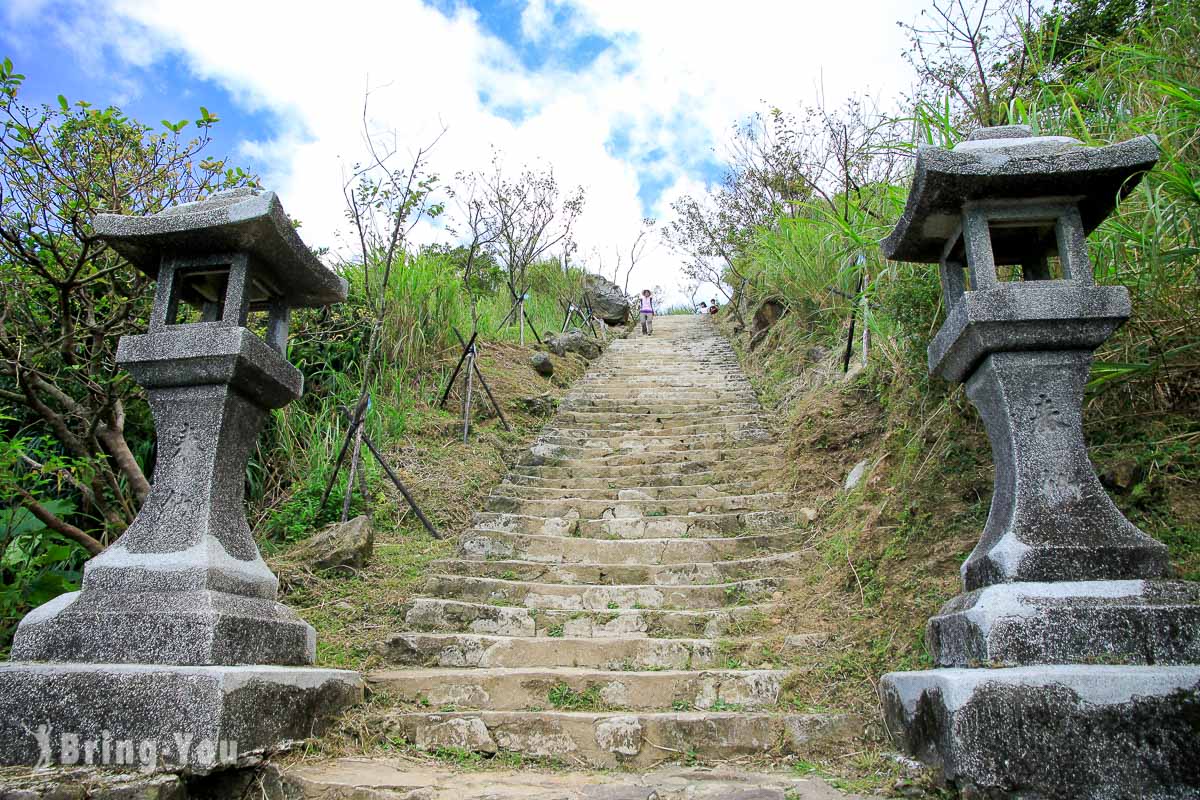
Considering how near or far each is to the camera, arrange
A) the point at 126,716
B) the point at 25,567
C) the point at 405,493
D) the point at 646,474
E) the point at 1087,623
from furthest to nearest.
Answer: the point at 646,474, the point at 405,493, the point at 25,567, the point at 126,716, the point at 1087,623

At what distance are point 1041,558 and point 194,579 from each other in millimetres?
2966

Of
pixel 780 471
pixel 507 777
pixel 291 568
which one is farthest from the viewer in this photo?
pixel 780 471

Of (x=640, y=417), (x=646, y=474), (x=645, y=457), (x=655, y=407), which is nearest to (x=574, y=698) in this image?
(x=646, y=474)

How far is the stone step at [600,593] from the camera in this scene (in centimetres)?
415

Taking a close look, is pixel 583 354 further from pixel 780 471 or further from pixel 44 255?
pixel 44 255

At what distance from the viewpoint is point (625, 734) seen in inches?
116

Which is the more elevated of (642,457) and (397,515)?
(642,457)

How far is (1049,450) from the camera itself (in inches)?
98.0

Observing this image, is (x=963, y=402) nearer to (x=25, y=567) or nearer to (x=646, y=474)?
(x=646, y=474)

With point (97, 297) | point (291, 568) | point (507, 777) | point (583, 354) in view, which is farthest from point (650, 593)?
point (583, 354)

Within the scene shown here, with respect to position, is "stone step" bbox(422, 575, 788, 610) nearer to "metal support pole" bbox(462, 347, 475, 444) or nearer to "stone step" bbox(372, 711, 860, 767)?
"stone step" bbox(372, 711, 860, 767)

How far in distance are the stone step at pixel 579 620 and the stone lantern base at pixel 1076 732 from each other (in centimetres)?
174

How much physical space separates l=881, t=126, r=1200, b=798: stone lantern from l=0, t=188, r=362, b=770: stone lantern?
7.59ft

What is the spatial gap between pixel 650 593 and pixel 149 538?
259cm
